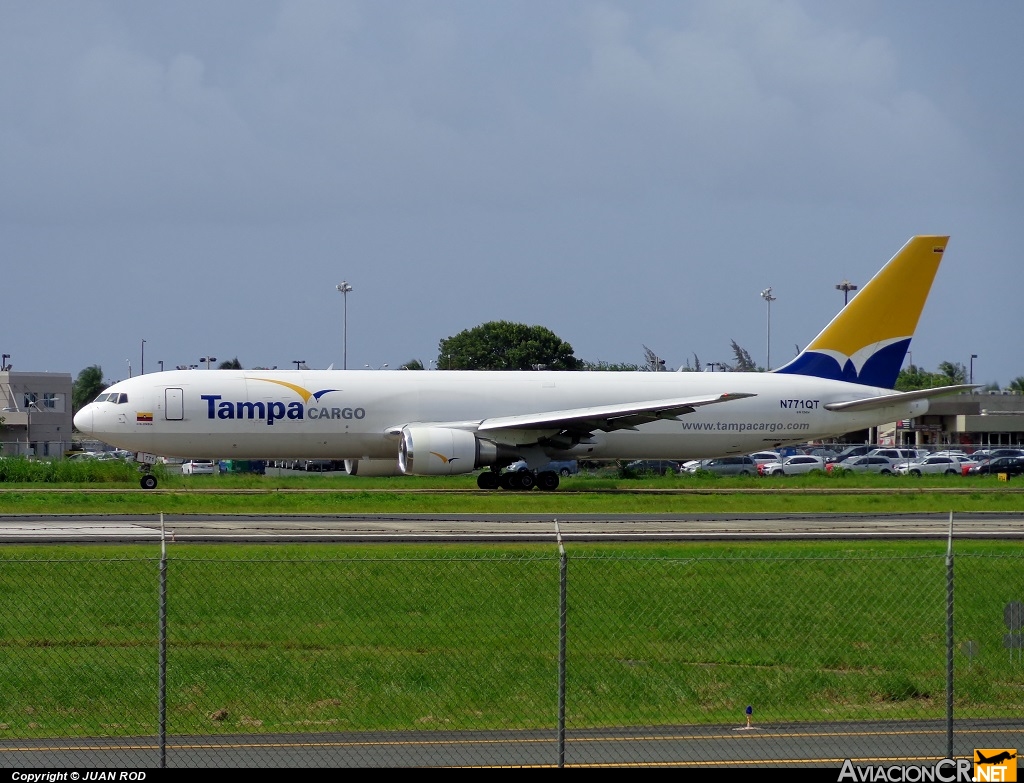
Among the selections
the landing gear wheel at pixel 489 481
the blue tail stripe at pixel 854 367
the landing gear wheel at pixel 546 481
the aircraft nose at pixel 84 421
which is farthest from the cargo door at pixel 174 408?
the blue tail stripe at pixel 854 367

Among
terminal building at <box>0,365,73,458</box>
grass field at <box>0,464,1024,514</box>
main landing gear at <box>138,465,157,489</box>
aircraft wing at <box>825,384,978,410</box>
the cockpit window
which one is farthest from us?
terminal building at <box>0,365,73,458</box>

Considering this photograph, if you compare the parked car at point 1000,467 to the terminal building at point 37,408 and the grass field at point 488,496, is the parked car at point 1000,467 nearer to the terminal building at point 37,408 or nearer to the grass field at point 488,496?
the grass field at point 488,496

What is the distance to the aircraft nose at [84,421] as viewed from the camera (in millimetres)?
41875

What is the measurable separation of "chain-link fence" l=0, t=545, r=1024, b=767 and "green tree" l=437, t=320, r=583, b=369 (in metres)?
102

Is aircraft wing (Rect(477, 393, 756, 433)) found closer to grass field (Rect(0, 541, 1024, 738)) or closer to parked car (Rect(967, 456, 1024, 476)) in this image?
grass field (Rect(0, 541, 1024, 738))

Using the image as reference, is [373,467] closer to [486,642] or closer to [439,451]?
[439,451]

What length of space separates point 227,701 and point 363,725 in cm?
173

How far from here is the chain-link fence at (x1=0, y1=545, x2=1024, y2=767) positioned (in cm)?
1128

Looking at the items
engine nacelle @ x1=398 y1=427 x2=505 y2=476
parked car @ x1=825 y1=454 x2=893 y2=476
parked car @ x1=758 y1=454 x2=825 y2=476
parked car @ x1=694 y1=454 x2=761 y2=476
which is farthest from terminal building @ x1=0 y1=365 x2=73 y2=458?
engine nacelle @ x1=398 y1=427 x2=505 y2=476

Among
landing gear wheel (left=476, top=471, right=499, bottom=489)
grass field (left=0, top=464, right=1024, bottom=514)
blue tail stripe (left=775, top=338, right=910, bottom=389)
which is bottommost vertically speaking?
grass field (left=0, top=464, right=1024, bottom=514)

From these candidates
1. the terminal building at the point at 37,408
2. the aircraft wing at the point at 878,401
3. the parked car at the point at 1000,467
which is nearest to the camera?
the aircraft wing at the point at 878,401

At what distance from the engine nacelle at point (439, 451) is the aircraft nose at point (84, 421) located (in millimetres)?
10440

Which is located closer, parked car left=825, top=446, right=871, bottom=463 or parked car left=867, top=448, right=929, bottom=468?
parked car left=867, top=448, right=929, bottom=468

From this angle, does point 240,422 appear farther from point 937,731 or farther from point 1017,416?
point 1017,416
